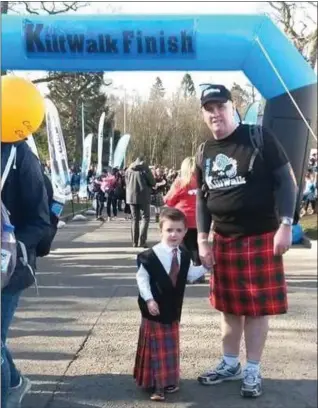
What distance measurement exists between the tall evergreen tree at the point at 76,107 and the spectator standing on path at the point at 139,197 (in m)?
2.76

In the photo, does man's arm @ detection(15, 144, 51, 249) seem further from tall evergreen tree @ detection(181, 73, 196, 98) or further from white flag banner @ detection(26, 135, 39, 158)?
tall evergreen tree @ detection(181, 73, 196, 98)

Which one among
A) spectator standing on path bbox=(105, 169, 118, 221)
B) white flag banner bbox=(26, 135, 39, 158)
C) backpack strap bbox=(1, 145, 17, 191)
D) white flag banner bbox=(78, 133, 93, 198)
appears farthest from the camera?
white flag banner bbox=(78, 133, 93, 198)

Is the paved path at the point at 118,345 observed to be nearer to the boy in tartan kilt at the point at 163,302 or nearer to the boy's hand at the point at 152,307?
the boy in tartan kilt at the point at 163,302

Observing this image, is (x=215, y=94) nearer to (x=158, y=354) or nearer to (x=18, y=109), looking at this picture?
(x=18, y=109)

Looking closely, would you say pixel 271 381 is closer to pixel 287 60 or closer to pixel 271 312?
→ pixel 271 312

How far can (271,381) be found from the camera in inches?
127

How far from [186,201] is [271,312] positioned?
8.15 feet

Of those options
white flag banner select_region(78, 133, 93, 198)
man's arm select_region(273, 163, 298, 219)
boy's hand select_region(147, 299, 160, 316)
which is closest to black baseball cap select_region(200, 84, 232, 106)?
man's arm select_region(273, 163, 298, 219)

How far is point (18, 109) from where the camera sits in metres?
2.57

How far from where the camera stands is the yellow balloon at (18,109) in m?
2.50

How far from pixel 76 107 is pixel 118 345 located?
1161 centimetres

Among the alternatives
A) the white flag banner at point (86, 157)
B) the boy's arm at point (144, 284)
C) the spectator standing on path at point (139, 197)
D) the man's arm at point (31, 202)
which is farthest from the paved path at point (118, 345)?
the white flag banner at point (86, 157)

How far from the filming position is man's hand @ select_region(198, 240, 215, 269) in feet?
10.1

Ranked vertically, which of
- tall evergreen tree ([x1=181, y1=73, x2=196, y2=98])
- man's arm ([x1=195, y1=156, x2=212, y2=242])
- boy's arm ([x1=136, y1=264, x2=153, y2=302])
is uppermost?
tall evergreen tree ([x1=181, y1=73, x2=196, y2=98])
